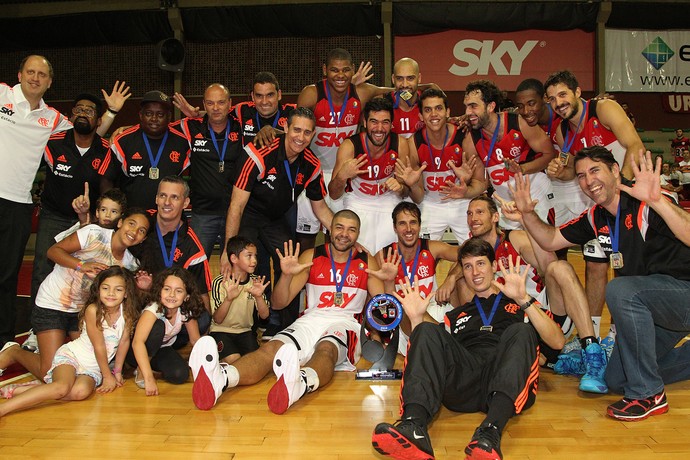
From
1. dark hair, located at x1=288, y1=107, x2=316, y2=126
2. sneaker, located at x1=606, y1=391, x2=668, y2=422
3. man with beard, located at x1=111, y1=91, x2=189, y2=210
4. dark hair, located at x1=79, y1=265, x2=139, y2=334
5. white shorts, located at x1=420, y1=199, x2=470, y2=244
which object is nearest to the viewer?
sneaker, located at x1=606, y1=391, x2=668, y2=422

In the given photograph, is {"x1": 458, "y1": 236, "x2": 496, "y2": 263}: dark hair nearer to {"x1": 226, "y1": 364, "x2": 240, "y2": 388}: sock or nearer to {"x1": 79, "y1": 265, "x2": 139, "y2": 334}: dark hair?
{"x1": 226, "y1": 364, "x2": 240, "y2": 388}: sock

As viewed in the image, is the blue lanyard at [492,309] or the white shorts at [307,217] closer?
the blue lanyard at [492,309]

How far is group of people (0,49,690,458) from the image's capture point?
3836mm

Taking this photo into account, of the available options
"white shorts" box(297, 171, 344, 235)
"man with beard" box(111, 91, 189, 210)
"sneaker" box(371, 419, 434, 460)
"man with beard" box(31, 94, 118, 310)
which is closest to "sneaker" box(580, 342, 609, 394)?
"sneaker" box(371, 419, 434, 460)

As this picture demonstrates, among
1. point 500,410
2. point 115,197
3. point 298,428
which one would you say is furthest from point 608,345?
point 115,197

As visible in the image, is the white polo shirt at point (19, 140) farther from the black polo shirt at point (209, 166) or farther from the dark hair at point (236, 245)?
the dark hair at point (236, 245)

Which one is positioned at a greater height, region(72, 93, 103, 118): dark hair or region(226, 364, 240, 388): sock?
region(72, 93, 103, 118): dark hair

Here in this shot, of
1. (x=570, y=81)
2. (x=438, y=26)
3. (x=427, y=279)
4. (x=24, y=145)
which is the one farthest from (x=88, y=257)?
(x=438, y=26)

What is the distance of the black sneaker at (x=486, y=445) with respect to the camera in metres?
2.98

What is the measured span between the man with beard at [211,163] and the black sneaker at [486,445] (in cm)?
379

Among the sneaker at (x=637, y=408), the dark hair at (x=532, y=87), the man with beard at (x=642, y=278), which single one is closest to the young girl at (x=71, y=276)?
the man with beard at (x=642, y=278)

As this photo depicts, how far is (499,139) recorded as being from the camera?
20.2ft

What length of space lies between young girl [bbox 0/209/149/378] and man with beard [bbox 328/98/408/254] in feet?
6.73

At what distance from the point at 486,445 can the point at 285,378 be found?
1.41 metres
